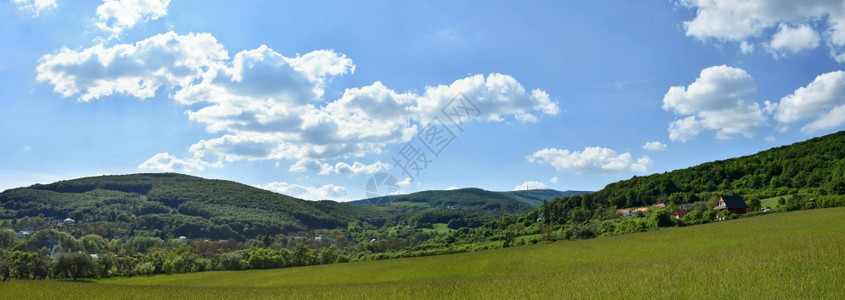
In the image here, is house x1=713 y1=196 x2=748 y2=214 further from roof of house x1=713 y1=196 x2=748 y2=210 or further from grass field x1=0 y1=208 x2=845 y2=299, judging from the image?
grass field x1=0 y1=208 x2=845 y2=299

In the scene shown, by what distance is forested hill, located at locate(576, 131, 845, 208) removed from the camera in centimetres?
8462

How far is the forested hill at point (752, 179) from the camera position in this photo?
278 feet

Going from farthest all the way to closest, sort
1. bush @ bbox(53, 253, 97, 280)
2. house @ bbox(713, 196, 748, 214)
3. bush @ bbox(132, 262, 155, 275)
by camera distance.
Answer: house @ bbox(713, 196, 748, 214)
bush @ bbox(132, 262, 155, 275)
bush @ bbox(53, 253, 97, 280)

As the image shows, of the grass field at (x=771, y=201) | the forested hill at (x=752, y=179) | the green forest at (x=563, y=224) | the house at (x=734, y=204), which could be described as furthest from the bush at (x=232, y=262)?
the grass field at (x=771, y=201)

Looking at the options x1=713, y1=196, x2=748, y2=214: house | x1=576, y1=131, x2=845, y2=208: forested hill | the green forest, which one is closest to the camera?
the green forest

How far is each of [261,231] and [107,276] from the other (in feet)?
445

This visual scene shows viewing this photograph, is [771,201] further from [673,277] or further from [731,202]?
[673,277]

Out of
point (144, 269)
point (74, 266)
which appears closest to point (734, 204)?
point (144, 269)

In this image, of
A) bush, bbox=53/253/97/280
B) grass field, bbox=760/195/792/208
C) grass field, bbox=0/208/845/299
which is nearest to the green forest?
bush, bbox=53/253/97/280

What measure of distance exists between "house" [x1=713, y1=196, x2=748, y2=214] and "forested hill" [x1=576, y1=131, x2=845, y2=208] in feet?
21.0

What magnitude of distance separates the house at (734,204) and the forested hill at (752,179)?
21.0 feet

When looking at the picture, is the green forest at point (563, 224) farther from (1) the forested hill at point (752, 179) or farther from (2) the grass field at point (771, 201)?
(2) the grass field at point (771, 201)

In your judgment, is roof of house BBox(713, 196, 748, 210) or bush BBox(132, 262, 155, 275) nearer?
bush BBox(132, 262, 155, 275)

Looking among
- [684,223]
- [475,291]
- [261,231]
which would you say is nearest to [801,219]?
[684,223]
